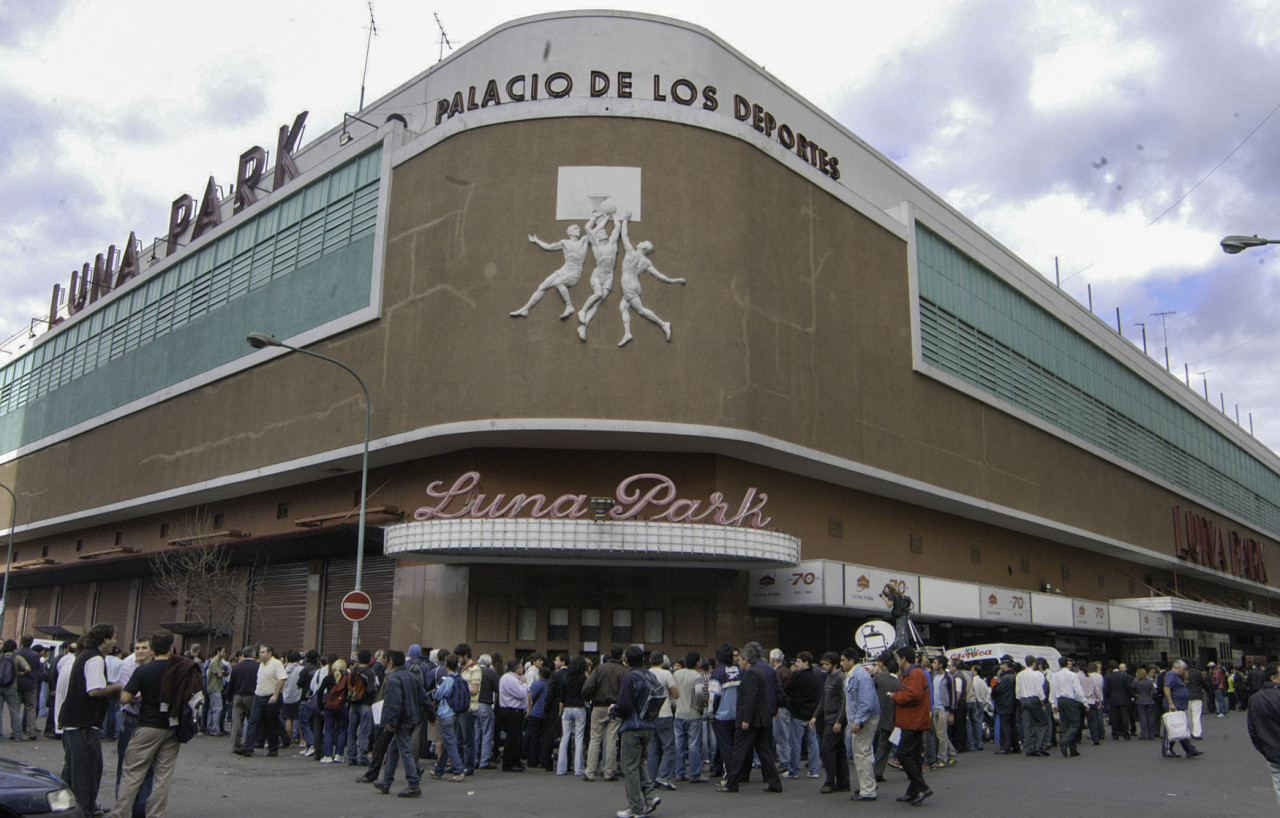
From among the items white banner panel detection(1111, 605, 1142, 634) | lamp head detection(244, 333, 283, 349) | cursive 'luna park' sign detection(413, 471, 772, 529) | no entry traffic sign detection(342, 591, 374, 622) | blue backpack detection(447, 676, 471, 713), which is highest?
lamp head detection(244, 333, 283, 349)

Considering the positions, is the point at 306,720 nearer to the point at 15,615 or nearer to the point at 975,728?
the point at 975,728

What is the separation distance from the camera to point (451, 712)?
15.7 m

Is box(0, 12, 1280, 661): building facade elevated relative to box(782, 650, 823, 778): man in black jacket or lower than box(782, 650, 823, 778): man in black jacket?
elevated

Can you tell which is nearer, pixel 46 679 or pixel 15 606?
pixel 46 679

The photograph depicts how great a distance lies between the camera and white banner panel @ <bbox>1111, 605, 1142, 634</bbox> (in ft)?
127

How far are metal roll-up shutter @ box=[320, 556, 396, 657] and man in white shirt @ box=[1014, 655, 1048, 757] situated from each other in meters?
14.8

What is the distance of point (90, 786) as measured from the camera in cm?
1111

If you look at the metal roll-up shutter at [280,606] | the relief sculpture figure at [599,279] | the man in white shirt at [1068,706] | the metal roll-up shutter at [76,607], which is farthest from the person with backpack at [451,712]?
the metal roll-up shutter at [76,607]

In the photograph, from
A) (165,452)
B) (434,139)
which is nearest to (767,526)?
(434,139)

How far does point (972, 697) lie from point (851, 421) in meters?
8.68

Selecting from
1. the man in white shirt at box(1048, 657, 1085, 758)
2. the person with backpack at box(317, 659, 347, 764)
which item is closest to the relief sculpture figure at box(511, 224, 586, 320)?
the person with backpack at box(317, 659, 347, 764)

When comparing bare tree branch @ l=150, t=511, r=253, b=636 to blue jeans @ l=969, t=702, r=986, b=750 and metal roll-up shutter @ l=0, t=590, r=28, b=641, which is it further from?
blue jeans @ l=969, t=702, r=986, b=750

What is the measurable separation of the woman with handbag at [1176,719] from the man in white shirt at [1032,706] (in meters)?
2.15

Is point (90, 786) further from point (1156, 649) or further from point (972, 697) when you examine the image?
point (1156, 649)
